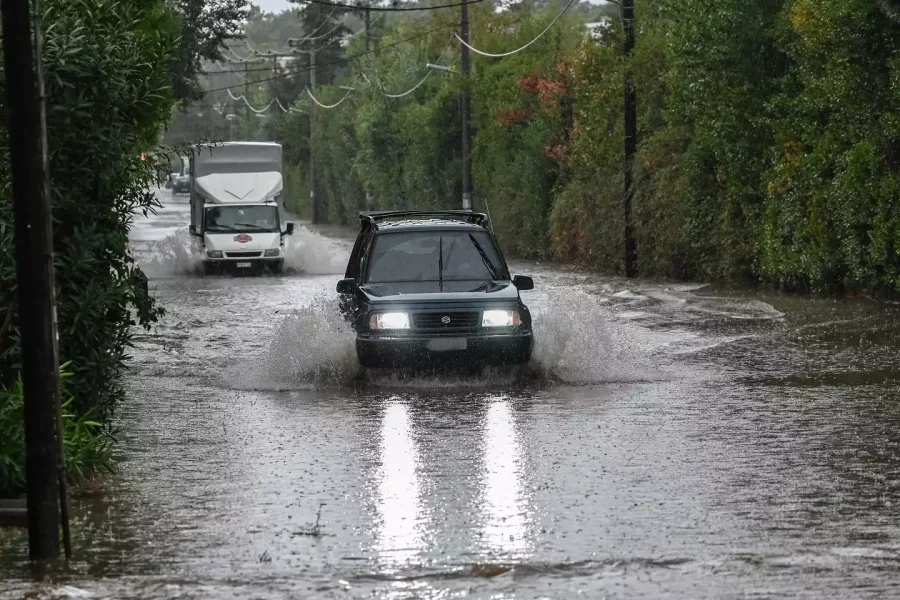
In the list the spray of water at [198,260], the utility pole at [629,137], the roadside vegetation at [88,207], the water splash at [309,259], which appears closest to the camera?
the roadside vegetation at [88,207]

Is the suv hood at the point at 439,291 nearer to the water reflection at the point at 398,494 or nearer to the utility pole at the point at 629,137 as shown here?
the water reflection at the point at 398,494

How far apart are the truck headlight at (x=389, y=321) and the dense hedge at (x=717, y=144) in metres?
7.64

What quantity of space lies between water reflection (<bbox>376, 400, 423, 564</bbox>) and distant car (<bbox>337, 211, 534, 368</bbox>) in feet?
6.14

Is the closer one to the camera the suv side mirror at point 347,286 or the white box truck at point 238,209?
the suv side mirror at point 347,286

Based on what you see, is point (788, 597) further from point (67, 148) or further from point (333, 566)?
point (67, 148)

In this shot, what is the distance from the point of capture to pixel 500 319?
15484mm

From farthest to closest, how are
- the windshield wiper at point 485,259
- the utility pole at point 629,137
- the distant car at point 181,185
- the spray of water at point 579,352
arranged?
the distant car at point 181,185
the utility pole at point 629,137
the windshield wiper at point 485,259
the spray of water at point 579,352

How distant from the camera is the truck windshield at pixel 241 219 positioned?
38906mm

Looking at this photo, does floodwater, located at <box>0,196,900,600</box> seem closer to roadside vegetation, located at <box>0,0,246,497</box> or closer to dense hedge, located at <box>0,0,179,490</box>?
roadside vegetation, located at <box>0,0,246,497</box>

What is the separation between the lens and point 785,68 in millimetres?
29109

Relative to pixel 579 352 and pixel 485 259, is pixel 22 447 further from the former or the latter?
pixel 579 352

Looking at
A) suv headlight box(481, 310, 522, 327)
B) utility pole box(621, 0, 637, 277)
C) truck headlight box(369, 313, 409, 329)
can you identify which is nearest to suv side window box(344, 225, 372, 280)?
truck headlight box(369, 313, 409, 329)

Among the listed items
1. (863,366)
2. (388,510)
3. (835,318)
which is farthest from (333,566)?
(835,318)

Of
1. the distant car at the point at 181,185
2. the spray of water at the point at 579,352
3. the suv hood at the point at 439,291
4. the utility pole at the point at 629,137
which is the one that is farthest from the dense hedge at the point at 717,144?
the distant car at the point at 181,185
